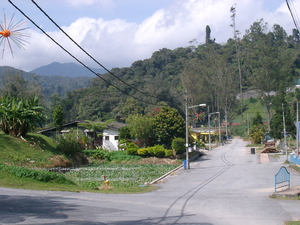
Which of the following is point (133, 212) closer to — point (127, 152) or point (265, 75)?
point (127, 152)

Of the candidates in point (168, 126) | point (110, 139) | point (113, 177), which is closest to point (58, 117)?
point (110, 139)

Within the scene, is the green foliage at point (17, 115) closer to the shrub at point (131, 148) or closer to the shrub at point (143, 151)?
the shrub at point (131, 148)

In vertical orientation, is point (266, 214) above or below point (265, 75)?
below

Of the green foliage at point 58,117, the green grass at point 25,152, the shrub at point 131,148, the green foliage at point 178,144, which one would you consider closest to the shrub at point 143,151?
the shrub at point 131,148

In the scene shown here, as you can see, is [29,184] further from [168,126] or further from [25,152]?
[168,126]

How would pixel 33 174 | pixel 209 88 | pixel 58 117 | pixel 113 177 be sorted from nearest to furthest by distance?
pixel 33 174
pixel 113 177
pixel 58 117
pixel 209 88

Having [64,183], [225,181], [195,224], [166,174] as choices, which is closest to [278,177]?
[225,181]

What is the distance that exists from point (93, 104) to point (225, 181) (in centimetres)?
7021

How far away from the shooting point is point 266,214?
14.0 meters

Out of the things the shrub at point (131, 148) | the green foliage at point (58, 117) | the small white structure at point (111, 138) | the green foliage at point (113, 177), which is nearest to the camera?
the green foliage at point (113, 177)

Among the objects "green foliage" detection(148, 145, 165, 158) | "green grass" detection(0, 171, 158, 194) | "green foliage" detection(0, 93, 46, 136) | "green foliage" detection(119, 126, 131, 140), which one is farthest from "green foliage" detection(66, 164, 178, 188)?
"green foliage" detection(119, 126, 131, 140)

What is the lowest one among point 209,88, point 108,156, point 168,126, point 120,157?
point 120,157

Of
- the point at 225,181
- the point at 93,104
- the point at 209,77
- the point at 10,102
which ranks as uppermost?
the point at 209,77

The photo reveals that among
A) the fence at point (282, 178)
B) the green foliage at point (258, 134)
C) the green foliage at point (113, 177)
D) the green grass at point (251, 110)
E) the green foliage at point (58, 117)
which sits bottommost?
the green foliage at point (113, 177)
